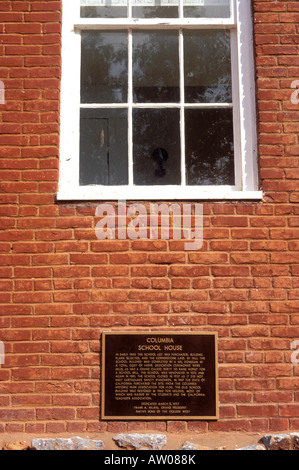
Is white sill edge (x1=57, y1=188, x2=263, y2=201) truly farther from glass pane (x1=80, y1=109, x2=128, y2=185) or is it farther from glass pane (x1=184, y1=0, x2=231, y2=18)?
glass pane (x1=184, y1=0, x2=231, y2=18)

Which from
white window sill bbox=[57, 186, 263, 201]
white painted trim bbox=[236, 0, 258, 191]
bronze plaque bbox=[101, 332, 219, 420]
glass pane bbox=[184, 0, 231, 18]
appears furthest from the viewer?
glass pane bbox=[184, 0, 231, 18]

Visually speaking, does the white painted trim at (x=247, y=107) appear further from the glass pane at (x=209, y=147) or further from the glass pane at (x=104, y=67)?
the glass pane at (x=104, y=67)

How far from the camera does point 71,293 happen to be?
4.17 meters

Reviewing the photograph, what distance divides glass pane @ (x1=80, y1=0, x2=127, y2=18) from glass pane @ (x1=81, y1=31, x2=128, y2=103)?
16cm

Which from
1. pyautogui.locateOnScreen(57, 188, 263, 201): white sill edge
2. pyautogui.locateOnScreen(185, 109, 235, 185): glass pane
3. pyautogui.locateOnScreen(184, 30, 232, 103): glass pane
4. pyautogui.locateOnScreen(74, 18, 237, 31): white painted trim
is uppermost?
pyautogui.locateOnScreen(74, 18, 237, 31): white painted trim

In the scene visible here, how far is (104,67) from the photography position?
4.68 m

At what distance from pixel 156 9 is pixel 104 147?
1284 mm

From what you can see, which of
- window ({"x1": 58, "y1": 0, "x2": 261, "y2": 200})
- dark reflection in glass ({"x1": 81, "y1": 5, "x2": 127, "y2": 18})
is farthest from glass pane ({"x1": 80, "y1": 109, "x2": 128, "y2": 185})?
dark reflection in glass ({"x1": 81, "y1": 5, "x2": 127, "y2": 18})

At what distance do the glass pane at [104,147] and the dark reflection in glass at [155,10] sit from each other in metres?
0.87

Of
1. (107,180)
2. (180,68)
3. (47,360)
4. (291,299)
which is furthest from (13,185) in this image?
(291,299)

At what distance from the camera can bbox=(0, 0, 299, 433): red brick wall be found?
4.04 meters

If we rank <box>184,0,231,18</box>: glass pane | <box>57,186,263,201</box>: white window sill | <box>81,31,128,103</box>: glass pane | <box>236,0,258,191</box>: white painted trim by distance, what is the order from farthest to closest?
<box>184,0,231,18</box>: glass pane, <box>81,31,128,103</box>: glass pane, <box>236,0,258,191</box>: white painted trim, <box>57,186,263,201</box>: white window sill

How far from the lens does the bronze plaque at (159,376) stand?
4.02 m

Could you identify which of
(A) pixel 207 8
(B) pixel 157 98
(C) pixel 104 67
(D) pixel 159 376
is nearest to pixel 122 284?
(D) pixel 159 376
